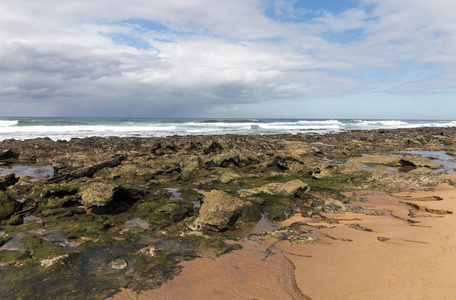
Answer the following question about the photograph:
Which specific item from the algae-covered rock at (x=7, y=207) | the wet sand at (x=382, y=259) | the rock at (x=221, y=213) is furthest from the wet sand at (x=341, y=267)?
the algae-covered rock at (x=7, y=207)

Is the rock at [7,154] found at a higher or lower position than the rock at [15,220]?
higher

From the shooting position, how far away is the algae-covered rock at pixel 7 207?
21.1 ft

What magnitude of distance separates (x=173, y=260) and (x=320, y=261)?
2696 mm

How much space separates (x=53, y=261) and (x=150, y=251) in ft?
5.43

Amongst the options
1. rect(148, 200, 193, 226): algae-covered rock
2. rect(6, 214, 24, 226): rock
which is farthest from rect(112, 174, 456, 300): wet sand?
rect(6, 214, 24, 226): rock

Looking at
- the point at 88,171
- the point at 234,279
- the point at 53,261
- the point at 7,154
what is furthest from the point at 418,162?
the point at 7,154

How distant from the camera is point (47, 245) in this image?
5086 millimetres

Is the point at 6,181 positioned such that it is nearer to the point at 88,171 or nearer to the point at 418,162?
the point at 88,171

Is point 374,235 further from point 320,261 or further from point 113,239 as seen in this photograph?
point 113,239

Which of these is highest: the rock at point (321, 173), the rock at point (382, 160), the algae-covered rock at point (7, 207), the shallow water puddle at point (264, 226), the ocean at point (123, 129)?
the ocean at point (123, 129)

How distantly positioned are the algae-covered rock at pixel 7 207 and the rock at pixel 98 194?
1.70m

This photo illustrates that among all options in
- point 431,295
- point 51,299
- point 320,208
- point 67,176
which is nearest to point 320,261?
point 431,295

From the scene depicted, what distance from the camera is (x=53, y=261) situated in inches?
173

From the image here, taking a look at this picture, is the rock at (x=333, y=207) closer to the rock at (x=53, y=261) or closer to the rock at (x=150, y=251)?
the rock at (x=150, y=251)
